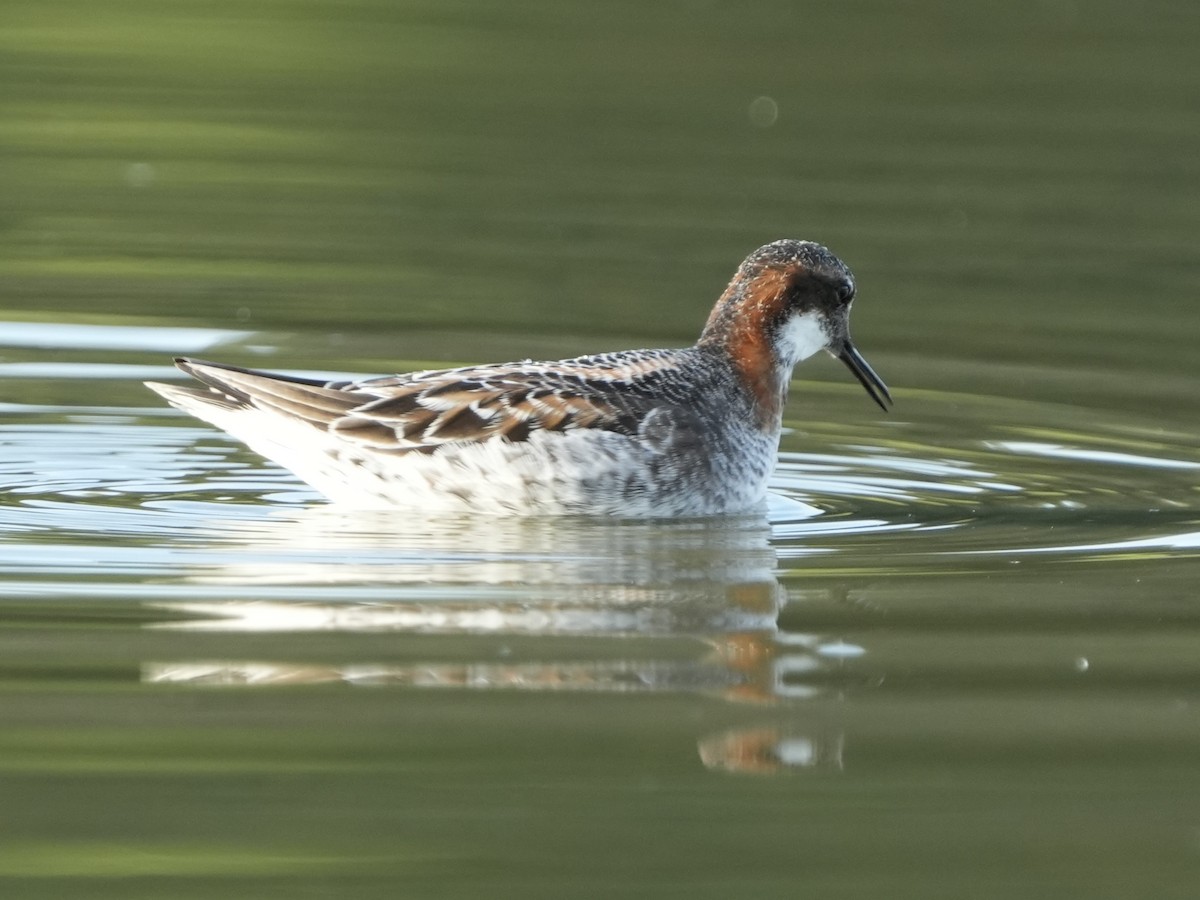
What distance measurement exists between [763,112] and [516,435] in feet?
37.1

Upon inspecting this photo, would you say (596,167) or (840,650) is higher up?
(596,167)

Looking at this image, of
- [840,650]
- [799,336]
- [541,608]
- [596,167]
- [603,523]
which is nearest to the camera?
[840,650]

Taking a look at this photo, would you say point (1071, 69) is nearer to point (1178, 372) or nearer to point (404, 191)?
point (404, 191)

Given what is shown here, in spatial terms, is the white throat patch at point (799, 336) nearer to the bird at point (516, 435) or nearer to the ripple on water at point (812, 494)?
the bird at point (516, 435)

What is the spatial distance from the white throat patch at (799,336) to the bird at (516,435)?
0.49m

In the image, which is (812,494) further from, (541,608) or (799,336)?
(541,608)

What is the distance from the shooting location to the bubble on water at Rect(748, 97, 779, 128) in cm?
2083

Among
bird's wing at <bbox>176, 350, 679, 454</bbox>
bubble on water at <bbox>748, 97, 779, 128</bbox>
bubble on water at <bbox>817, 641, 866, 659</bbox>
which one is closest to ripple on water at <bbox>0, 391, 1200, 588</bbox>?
bird's wing at <bbox>176, 350, 679, 454</bbox>

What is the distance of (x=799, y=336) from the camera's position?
11.5 meters

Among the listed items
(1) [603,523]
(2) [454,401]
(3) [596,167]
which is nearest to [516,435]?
(2) [454,401]

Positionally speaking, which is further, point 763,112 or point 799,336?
point 763,112

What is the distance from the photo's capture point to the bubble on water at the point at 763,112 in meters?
20.8

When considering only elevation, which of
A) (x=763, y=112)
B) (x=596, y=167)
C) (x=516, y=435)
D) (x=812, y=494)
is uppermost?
(x=763, y=112)

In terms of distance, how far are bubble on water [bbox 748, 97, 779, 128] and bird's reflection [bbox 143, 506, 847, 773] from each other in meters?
10.8
